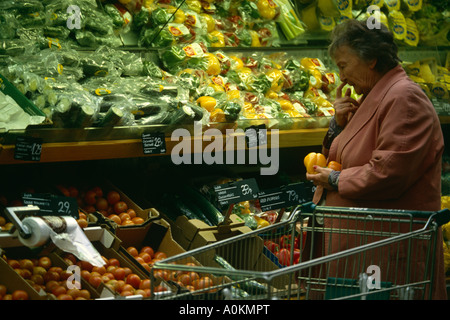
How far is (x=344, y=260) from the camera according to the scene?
2.57 metres

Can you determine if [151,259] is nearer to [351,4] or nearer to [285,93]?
[285,93]

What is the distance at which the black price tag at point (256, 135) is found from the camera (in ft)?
11.1

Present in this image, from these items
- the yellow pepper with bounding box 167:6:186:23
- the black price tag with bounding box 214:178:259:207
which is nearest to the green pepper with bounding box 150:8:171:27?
the yellow pepper with bounding box 167:6:186:23

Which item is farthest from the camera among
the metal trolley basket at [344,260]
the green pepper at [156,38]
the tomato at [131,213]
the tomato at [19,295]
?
the green pepper at [156,38]

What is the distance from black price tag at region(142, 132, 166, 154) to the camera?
309cm

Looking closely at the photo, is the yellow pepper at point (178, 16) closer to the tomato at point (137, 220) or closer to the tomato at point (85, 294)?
the tomato at point (137, 220)

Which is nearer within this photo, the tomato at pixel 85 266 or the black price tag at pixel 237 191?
the tomato at pixel 85 266

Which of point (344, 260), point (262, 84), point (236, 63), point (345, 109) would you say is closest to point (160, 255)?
point (344, 260)

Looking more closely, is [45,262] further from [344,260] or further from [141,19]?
[141,19]

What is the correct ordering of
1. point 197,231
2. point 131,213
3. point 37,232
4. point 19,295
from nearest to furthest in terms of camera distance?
point 37,232 < point 19,295 < point 197,231 < point 131,213

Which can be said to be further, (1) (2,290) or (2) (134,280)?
(2) (134,280)

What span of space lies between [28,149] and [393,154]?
154 centimetres

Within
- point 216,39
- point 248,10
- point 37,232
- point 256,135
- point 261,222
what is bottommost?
point 261,222

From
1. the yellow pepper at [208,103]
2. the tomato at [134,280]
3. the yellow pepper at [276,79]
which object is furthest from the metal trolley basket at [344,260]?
the yellow pepper at [276,79]
